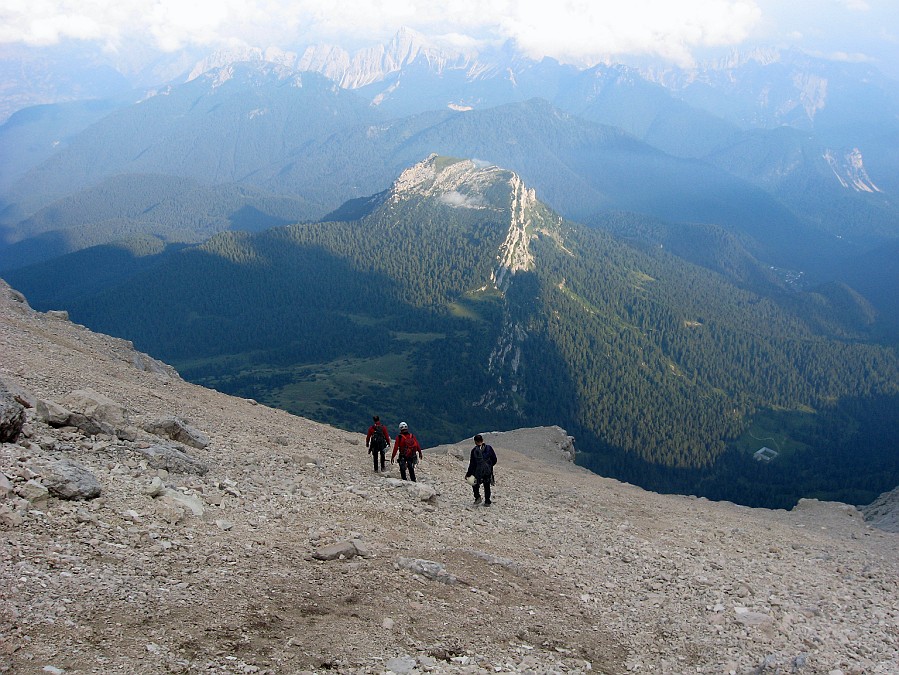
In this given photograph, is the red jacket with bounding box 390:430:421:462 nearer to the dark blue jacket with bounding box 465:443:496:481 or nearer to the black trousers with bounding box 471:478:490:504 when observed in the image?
the dark blue jacket with bounding box 465:443:496:481

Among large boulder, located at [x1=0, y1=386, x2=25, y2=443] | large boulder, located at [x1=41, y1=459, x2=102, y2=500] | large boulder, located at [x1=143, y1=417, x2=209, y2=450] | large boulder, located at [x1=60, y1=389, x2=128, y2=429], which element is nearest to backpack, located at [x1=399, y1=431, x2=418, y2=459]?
large boulder, located at [x1=143, y1=417, x2=209, y2=450]

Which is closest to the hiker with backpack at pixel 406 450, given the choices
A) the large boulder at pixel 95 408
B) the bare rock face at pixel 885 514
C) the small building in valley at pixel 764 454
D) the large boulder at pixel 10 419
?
the large boulder at pixel 95 408

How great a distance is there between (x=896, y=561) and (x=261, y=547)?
2904 cm

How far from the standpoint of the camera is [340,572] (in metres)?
17.1

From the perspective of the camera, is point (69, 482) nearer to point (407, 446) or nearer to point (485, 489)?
point (407, 446)

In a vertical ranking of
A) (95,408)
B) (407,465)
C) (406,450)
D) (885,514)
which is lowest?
(885,514)

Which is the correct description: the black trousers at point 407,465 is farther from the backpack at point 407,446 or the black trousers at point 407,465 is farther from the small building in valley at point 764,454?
the small building in valley at point 764,454

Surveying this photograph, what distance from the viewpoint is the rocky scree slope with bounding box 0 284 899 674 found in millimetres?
13195

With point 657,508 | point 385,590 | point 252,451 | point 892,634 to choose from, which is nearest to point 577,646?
point 385,590

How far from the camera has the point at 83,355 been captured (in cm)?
3912

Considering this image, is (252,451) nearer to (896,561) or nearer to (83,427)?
(83,427)

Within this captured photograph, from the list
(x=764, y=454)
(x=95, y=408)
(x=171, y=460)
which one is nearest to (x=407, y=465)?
(x=171, y=460)

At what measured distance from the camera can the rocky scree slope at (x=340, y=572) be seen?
43.3ft

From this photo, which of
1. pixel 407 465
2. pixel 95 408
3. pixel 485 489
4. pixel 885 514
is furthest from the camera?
pixel 885 514
